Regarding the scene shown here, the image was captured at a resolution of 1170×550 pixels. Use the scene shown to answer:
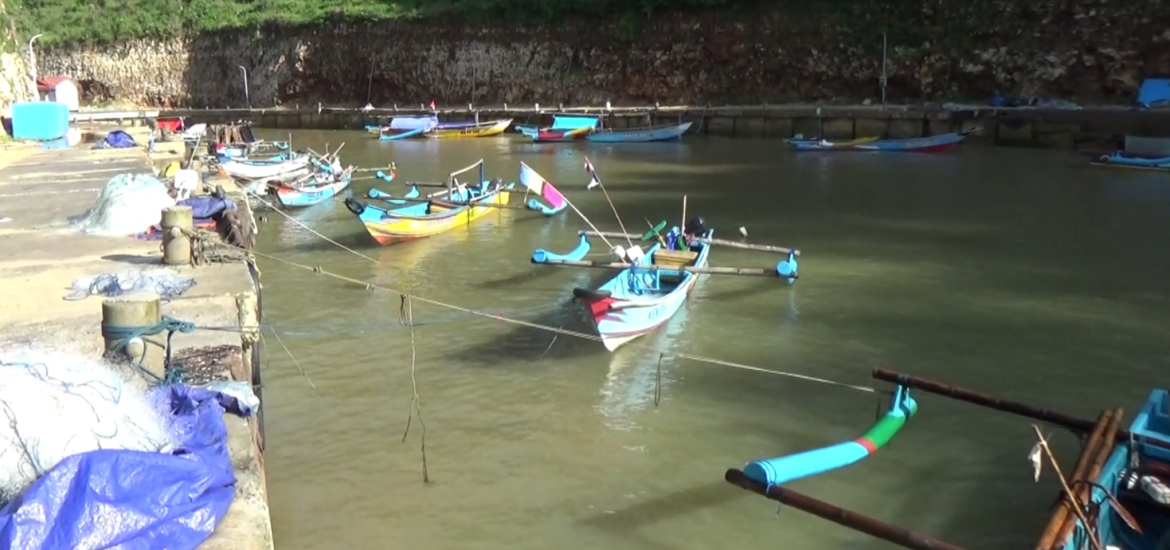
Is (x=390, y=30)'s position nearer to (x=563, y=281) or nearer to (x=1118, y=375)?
(x=563, y=281)

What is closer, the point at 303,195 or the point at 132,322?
the point at 132,322

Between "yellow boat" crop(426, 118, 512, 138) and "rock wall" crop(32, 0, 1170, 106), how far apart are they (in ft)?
26.0

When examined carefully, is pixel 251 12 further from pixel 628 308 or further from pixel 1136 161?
pixel 628 308

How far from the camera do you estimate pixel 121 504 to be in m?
5.45

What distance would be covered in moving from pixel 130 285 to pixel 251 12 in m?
57.6

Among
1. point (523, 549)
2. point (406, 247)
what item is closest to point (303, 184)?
point (406, 247)

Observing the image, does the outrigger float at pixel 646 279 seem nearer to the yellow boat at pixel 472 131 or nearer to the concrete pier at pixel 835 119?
the concrete pier at pixel 835 119

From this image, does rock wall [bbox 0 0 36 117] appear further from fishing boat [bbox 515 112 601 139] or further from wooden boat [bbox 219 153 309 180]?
fishing boat [bbox 515 112 601 139]

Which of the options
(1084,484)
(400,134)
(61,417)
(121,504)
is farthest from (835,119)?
(121,504)

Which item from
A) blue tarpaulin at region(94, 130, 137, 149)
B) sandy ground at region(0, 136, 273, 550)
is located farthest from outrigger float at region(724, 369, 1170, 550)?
blue tarpaulin at region(94, 130, 137, 149)

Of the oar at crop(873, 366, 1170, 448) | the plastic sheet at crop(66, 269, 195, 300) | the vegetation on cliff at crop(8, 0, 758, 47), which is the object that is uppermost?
the vegetation on cliff at crop(8, 0, 758, 47)

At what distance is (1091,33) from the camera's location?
4003 cm

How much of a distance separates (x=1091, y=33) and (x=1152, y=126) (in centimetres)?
849

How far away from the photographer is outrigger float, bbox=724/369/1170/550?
20.2ft
